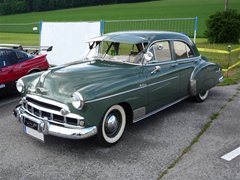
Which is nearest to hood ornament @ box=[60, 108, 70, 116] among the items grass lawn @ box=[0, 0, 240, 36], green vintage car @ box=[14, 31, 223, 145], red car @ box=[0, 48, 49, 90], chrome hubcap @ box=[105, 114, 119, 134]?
green vintage car @ box=[14, 31, 223, 145]

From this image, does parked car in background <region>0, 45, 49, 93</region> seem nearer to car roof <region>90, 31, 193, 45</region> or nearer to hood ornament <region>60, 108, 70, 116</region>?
car roof <region>90, 31, 193, 45</region>

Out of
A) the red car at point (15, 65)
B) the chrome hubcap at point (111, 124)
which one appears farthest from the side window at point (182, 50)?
the red car at point (15, 65)

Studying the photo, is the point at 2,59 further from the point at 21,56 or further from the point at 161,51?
the point at 161,51

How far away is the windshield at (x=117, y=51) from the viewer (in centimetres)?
494

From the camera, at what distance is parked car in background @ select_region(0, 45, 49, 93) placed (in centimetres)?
661

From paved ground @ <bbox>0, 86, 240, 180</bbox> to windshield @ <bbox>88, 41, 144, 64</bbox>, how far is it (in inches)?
47.5

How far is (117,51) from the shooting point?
5.18 metres

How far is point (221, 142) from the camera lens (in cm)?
448

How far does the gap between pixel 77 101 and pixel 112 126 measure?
75 centimetres

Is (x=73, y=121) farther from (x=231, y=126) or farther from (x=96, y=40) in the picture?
(x=231, y=126)

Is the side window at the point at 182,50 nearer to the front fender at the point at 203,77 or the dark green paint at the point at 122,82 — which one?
the dark green paint at the point at 122,82

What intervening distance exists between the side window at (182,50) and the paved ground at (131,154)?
1.19m

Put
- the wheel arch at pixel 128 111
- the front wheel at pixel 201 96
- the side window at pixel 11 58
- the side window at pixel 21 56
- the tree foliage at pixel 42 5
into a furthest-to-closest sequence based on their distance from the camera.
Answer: the tree foliage at pixel 42 5, the side window at pixel 21 56, the side window at pixel 11 58, the front wheel at pixel 201 96, the wheel arch at pixel 128 111

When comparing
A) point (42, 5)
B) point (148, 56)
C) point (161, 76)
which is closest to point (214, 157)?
point (161, 76)
